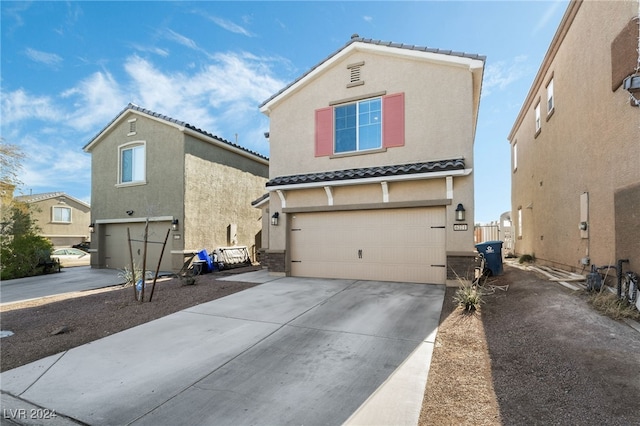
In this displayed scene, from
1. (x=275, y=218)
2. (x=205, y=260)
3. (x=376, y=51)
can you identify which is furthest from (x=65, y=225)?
(x=376, y=51)

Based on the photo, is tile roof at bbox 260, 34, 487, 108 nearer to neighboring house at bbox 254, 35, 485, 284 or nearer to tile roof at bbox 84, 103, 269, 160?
neighboring house at bbox 254, 35, 485, 284

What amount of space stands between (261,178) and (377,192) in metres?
9.88

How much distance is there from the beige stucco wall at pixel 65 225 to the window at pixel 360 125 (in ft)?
93.7

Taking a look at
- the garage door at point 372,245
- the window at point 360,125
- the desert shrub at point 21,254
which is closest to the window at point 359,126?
the window at point 360,125

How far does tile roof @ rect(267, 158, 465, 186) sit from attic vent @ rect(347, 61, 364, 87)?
2858 millimetres

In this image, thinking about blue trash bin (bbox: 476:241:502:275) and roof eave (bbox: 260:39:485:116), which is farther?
blue trash bin (bbox: 476:241:502:275)

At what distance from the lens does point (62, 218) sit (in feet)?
95.7

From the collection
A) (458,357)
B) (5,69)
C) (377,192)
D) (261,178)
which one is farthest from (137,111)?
(458,357)

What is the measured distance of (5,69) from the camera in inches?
438

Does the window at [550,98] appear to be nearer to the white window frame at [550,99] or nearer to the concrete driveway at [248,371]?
the white window frame at [550,99]

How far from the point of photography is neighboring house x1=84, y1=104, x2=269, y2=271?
13555 mm

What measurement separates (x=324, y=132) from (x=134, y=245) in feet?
35.5

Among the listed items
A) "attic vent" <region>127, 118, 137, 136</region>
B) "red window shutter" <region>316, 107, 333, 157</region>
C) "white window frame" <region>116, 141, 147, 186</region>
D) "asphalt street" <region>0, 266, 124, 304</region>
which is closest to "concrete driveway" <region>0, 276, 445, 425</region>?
"red window shutter" <region>316, 107, 333, 157</region>

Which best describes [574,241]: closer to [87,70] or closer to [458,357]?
[458,357]
